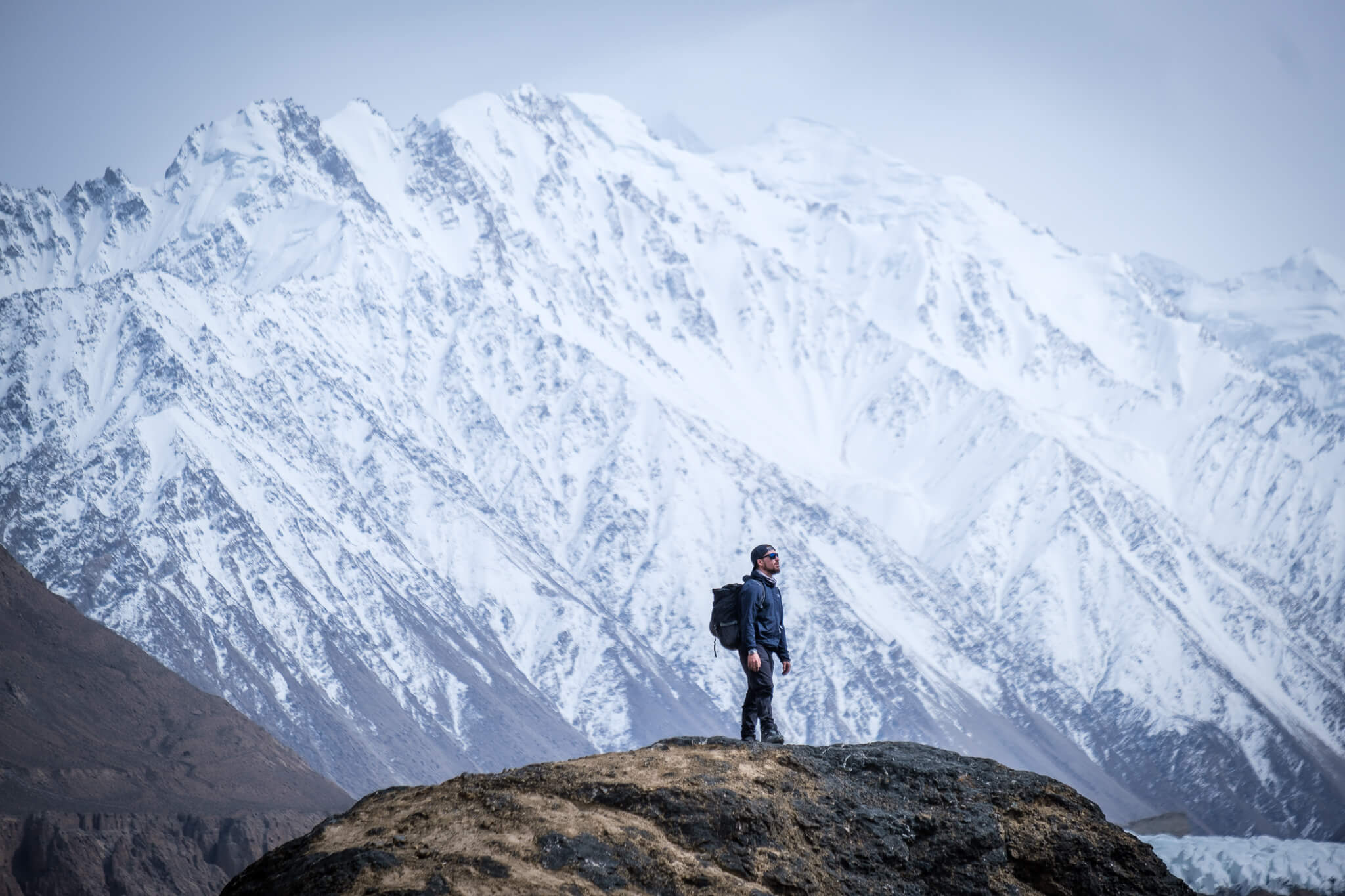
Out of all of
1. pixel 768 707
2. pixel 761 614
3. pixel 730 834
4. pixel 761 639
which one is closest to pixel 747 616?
pixel 761 614

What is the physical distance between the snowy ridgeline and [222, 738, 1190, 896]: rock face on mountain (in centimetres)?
10747

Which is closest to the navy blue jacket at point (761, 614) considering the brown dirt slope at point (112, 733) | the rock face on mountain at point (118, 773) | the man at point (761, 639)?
the man at point (761, 639)

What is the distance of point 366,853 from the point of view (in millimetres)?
12398

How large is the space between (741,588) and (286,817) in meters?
125

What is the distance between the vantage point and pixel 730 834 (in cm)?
1409

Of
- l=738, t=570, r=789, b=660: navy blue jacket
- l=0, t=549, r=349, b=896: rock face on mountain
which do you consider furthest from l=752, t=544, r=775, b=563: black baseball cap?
l=0, t=549, r=349, b=896: rock face on mountain

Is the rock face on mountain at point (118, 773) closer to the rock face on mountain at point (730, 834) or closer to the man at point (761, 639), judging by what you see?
the man at point (761, 639)

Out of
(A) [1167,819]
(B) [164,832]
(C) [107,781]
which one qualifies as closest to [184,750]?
(C) [107,781]

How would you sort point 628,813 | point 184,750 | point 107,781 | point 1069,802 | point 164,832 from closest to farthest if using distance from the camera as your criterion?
point 628,813 → point 1069,802 → point 164,832 → point 107,781 → point 184,750

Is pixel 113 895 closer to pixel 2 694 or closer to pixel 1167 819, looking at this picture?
pixel 2 694

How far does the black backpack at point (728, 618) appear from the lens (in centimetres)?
1702

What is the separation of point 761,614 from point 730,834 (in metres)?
3.64

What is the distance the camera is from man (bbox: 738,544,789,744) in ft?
55.0

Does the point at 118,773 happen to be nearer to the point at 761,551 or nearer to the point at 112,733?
the point at 112,733
